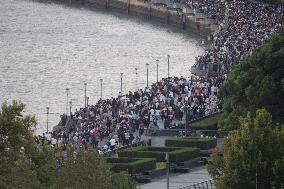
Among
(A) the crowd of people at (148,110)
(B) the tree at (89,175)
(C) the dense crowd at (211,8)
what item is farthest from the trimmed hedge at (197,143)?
(C) the dense crowd at (211,8)

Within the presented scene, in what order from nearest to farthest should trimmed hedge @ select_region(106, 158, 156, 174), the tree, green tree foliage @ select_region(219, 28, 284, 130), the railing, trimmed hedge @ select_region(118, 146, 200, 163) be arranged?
the tree < the railing < trimmed hedge @ select_region(106, 158, 156, 174) < trimmed hedge @ select_region(118, 146, 200, 163) < green tree foliage @ select_region(219, 28, 284, 130)

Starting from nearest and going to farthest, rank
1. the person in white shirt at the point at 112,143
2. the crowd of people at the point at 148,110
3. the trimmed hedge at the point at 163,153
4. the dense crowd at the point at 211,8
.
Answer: the trimmed hedge at the point at 163,153
the person in white shirt at the point at 112,143
the crowd of people at the point at 148,110
the dense crowd at the point at 211,8

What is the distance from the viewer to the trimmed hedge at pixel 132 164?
6156 centimetres

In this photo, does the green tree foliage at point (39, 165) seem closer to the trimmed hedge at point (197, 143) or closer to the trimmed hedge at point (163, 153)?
the trimmed hedge at point (163, 153)

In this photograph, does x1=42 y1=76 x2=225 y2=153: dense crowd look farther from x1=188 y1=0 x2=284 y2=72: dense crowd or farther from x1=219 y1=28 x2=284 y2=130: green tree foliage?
x1=188 y1=0 x2=284 y2=72: dense crowd

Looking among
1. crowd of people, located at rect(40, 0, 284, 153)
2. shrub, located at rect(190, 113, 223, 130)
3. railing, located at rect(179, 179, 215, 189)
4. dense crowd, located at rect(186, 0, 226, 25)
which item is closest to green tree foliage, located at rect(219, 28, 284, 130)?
shrub, located at rect(190, 113, 223, 130)

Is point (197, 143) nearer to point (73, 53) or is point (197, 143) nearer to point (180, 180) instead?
point (180, 180)

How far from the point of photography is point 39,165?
52094mm

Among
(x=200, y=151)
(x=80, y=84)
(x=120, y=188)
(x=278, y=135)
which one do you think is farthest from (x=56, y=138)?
(x=80, y=84)

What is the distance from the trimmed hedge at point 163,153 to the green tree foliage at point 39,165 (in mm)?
10744

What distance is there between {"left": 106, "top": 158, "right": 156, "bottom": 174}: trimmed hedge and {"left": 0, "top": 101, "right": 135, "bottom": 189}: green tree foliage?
746 centimetres

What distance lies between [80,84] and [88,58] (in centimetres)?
1542

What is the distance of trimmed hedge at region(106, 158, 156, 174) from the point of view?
61562mm

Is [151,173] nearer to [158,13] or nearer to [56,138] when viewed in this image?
[56,138]
